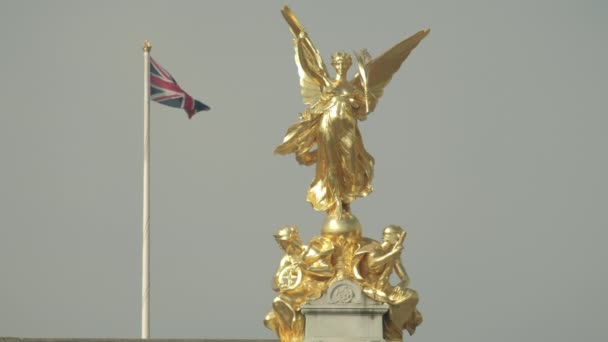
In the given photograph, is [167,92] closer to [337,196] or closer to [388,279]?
[337,196]

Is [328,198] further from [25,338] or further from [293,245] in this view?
[25,338]

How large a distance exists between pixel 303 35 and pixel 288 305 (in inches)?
193

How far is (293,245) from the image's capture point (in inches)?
1507

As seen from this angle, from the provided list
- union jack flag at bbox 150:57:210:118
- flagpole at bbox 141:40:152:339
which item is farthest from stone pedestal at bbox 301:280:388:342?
union jack flag at bbox 150:57:210:118

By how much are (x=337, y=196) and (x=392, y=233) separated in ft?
4.42

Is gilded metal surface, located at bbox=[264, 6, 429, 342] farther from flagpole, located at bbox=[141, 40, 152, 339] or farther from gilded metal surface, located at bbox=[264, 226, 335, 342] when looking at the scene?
flagpole, located at bbox=[141, 40, 152, 339]

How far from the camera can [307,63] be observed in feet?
127

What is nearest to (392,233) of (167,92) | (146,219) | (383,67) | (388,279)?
(388,279)

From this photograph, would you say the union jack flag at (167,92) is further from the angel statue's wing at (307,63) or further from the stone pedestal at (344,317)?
the stone pedestal at (344,317)

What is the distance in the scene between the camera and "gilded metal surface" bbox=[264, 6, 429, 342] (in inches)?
1485

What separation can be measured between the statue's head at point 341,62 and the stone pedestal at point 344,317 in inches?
163

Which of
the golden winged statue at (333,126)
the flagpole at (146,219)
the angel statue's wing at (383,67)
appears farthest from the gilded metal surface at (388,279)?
the flagpole at (146,219)

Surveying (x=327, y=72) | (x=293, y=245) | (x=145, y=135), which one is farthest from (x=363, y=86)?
(x=145, y=135)

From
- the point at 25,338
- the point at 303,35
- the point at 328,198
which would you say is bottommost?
the point at 25,338
